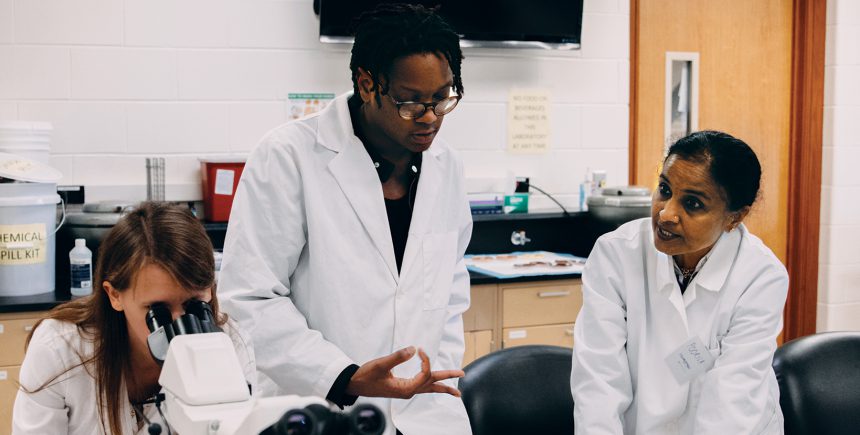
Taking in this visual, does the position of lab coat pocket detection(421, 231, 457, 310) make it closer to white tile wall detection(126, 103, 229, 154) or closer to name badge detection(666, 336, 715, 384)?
name badge detection(666, 336, 715, 384)

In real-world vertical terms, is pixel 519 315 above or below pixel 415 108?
below

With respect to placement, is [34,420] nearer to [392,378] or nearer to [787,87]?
[392,378]

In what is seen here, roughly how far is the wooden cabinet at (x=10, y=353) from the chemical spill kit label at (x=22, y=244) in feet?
0.62

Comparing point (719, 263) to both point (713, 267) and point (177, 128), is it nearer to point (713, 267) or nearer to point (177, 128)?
point (713, 267)

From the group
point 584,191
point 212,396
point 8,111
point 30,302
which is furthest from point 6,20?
point 212,396

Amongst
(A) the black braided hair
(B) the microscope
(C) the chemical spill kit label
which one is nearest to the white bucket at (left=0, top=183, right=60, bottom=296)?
(C) the chemical spill kit label

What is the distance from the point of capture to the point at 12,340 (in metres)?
2.47

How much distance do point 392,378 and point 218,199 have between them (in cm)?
192

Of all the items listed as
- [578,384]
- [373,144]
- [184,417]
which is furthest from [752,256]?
[184,417]

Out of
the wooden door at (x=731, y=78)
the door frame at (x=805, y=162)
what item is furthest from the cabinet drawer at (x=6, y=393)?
the door frame at (x=805, y=162)

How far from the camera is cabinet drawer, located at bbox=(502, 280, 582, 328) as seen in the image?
2961mm

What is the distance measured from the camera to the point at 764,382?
4.99 feet

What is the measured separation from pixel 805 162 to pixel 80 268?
3298 millimetres

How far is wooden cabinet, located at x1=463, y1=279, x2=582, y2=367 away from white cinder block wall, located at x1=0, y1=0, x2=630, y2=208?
2.39ft
